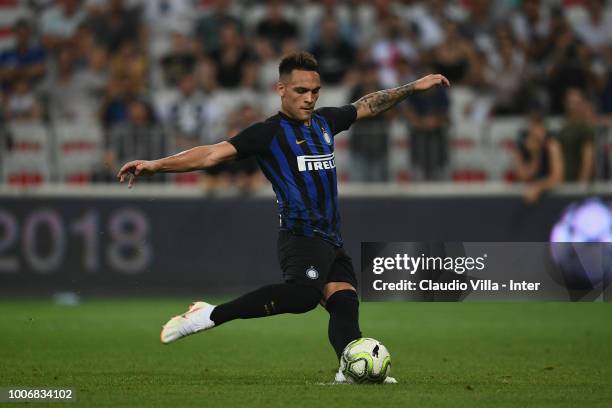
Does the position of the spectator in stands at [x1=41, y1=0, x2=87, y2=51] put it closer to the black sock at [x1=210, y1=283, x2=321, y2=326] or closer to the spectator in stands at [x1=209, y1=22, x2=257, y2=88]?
the spectator in stands at [x1=209, y1=22, x2=257, y2=88]

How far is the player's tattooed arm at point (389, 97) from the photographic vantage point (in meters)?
9.25

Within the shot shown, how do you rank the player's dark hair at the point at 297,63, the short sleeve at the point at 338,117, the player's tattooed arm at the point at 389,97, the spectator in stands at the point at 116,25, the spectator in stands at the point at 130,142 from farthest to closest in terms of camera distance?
1. the spectator in stands at the point at 116,25
2. the spectator in stands at the point at 130,142
3. the player's tattooed arm at the point at 389,97
4. the short sleeve at the point at 338,117
5. the player's dark hair at the point at 297,63

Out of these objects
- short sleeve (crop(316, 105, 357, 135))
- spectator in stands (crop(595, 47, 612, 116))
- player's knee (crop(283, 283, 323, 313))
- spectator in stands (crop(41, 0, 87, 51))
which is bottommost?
player's knee (crop(283, 283, 323, 313))

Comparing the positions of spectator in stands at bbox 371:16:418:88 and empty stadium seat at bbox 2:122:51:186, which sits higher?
spectator in stands at bbox 371:16:418:88

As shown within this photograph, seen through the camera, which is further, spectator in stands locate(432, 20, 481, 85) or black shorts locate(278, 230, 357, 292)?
spectator in stands locate(432, 20, 481, 85)

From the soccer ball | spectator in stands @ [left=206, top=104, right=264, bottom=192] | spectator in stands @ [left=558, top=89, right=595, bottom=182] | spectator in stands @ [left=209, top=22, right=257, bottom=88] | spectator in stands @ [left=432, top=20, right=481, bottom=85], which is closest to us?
the soccer ball

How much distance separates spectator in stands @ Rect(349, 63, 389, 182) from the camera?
55.6ft

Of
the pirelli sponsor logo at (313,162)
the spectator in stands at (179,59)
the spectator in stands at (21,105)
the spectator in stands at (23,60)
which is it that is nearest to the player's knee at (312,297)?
the pirelli sponsor logo at (313,162)

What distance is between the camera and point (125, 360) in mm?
10188

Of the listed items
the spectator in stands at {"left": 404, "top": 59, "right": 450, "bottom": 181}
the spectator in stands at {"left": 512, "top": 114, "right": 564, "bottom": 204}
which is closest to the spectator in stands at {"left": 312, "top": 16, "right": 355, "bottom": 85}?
the spectator in stands at {"left": 404, "top": 59, "right": 450, "bottom": 181}

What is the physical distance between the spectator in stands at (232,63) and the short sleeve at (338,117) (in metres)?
9.39

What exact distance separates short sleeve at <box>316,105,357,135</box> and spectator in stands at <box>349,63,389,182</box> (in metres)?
7.67

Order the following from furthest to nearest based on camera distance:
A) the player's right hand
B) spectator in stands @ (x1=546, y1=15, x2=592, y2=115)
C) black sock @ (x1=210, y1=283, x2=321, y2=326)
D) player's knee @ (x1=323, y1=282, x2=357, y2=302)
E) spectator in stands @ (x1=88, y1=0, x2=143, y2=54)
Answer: spectator in stands @ (x1=88, y1=0, x2=143, y2=54) < spectator in stands @ (x1=546, y1=15, x2=592, y2=115) < player's knee @ (x1=323, y1=282, x2=357, y2=302) < black sock @ (x1=210, y1=283, x2=321, y2=326) < the player's right hand

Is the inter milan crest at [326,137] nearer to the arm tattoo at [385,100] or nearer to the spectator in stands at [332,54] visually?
the arm tattoo at [385,100]
